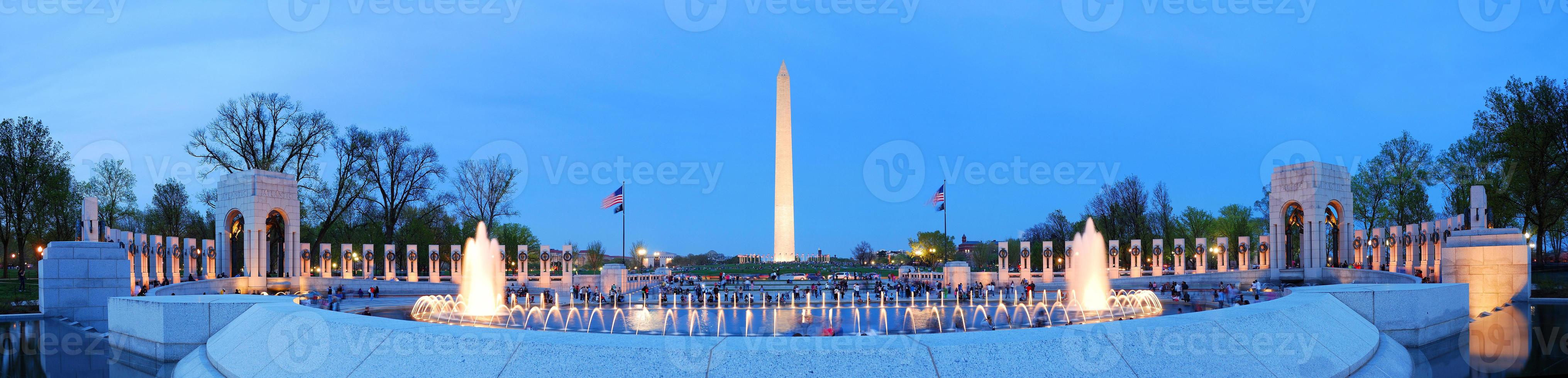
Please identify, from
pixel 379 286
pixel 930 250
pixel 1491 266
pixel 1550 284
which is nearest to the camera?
pixel 1491 266

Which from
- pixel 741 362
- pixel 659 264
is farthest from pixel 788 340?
pixel 659 264

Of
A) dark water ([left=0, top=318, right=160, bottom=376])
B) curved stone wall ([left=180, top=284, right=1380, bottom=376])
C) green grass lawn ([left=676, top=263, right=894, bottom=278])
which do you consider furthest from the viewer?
green grass lawn ([left=676, top=263, right=894, bottom=278])

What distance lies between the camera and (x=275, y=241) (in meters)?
49.0

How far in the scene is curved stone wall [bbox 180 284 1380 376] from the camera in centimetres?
758

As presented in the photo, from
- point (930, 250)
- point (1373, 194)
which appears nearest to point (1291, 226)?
point (1373, 194)

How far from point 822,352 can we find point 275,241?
164ft

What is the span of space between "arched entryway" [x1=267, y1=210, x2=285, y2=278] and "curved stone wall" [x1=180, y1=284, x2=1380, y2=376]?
35125mm

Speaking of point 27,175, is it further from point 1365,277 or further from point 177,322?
point 1365,277

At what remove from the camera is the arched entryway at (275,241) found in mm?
40750

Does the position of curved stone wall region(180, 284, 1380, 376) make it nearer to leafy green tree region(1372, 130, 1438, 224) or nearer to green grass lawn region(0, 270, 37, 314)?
green grass lawn region(0, 270, 37, 314)

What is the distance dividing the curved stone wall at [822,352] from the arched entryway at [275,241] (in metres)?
35.1

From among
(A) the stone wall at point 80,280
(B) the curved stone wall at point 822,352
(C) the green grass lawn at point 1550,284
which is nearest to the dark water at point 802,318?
(B) the curved stone wall at point 822,352

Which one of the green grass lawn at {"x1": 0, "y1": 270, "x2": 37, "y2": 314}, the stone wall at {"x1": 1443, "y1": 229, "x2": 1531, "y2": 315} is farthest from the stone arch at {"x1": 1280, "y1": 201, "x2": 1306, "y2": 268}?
the green grass lawn at {"x1": 0, "y1": 270, "x2": 37, "y2": 314}

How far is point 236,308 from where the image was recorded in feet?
44.5
